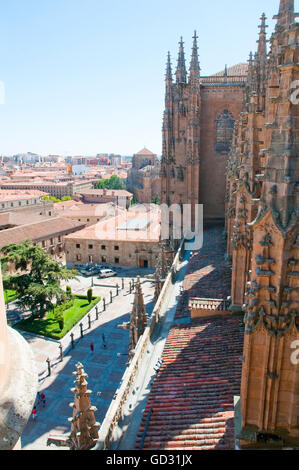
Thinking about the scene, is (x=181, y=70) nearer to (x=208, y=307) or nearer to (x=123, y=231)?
(x=208, y=307)

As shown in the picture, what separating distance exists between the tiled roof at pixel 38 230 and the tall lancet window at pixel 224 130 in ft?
84.5

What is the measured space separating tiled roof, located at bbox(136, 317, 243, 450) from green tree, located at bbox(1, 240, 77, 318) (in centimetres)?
1764

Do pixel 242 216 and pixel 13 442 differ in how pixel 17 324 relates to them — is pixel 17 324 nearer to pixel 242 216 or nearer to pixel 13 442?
pixel 242 216

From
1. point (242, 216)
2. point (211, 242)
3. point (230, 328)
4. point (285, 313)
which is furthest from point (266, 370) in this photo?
point (211, 242)

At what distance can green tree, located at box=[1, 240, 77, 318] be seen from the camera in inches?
1018

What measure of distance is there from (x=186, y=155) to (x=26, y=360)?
25.2 m

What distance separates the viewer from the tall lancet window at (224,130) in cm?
2614

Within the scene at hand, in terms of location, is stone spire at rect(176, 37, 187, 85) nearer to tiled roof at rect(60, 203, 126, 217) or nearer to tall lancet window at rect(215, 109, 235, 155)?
tall lancet window at rect(215, 109, 235, 155)

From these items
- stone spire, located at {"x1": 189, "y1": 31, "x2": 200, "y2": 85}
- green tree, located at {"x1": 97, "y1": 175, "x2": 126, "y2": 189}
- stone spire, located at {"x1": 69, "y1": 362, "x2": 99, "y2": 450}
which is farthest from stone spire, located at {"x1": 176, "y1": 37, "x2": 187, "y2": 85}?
green tree, located at {"x1": 97, "y1": 175, "x2": 126, "y2": 189}

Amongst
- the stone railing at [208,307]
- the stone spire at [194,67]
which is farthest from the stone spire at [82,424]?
the stone spire at [194,67]

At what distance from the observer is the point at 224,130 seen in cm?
2639

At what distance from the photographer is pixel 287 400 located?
5.34 metres

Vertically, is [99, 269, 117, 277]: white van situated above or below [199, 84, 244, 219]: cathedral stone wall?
below
